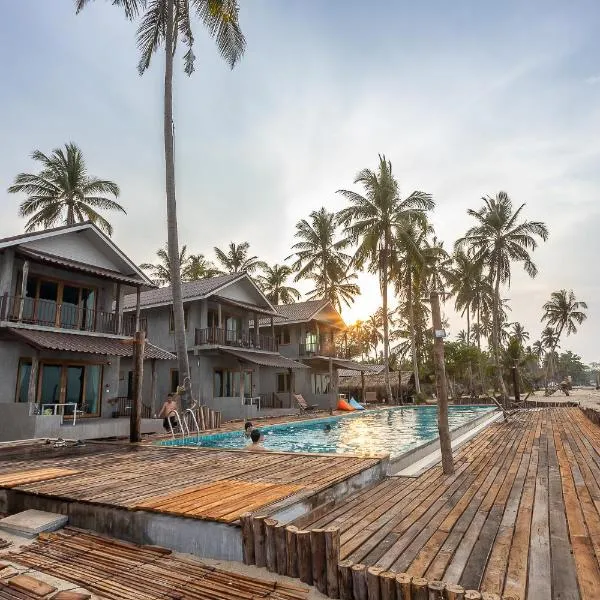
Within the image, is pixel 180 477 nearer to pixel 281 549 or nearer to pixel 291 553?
pixel 281 549

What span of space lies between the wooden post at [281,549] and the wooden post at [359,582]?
77cm

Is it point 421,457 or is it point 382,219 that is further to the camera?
point 382,219

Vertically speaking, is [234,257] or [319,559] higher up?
[234,257]

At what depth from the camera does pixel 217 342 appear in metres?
22.7

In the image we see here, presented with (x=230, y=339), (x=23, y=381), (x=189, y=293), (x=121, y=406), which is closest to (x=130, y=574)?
(x=23, y=381)

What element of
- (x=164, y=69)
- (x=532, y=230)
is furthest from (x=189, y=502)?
(x=532, y=230)

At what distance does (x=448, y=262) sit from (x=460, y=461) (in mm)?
34564

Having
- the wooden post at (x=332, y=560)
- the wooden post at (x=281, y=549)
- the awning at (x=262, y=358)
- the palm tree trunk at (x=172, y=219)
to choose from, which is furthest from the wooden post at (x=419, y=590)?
the awning at (x=262, y=358)

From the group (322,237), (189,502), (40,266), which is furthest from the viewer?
(322,237)

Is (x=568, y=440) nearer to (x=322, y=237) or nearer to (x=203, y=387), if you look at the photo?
(x=203, y=387)

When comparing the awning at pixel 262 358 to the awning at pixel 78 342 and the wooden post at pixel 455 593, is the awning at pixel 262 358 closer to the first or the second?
the awning at pixel 78 342

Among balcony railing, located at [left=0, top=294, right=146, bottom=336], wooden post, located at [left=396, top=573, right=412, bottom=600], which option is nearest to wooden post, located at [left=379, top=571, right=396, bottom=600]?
wooden post, located at [left=396, top=573, right=412, bottom=600]

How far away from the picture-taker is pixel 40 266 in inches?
632

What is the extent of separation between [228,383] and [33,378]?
38.6 feet
